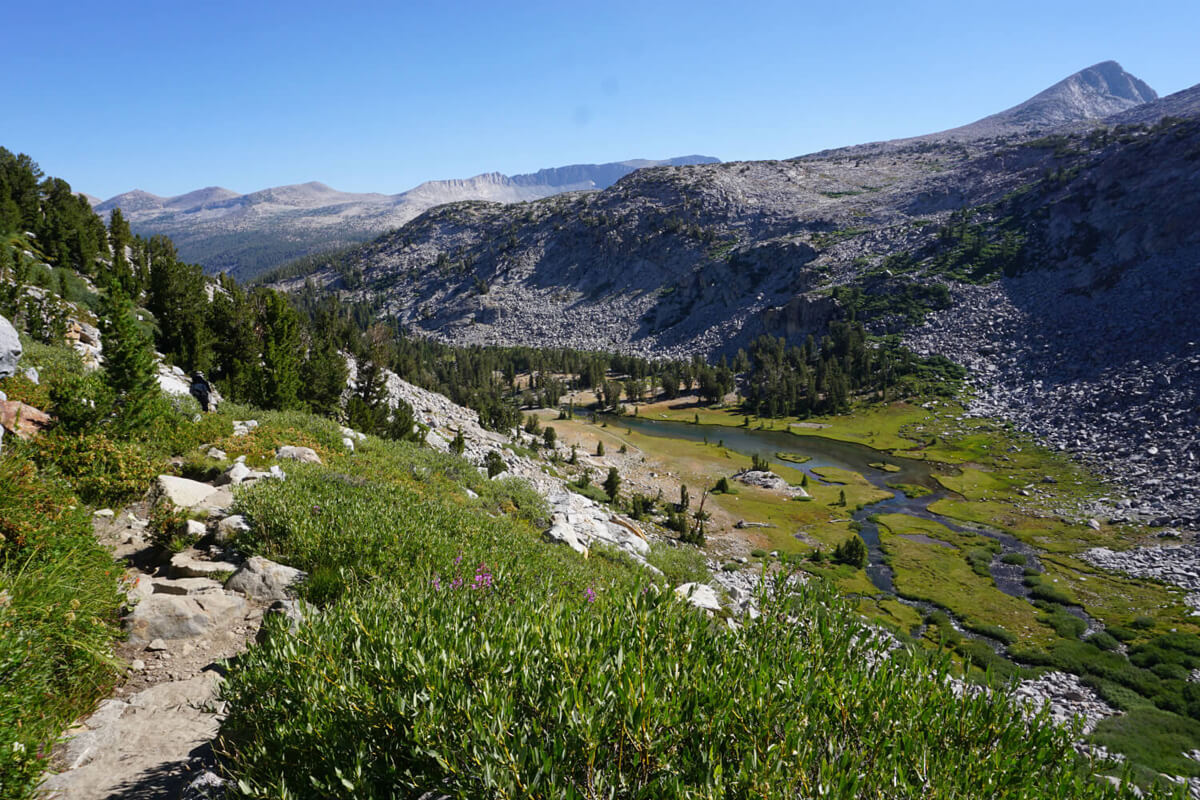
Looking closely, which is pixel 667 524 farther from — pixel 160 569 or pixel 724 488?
pixel 160 569

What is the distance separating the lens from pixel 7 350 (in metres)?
12.5

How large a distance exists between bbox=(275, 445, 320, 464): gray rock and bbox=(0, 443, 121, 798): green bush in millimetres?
7306

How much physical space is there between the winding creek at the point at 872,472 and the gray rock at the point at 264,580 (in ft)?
138

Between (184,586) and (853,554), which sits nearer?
(184,586)

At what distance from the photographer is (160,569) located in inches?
378

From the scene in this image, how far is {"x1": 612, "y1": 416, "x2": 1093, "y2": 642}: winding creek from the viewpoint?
43.5 metres

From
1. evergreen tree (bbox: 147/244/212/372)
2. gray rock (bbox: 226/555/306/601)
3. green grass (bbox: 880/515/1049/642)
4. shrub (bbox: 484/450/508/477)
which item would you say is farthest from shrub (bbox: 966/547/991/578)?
evergreen tree (bbox: 147/244/212/372)

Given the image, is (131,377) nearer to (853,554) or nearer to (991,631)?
(991,631)

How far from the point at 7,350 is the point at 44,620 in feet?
35.1

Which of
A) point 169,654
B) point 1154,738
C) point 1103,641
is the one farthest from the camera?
point 1103,641

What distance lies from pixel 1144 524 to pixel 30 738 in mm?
73921

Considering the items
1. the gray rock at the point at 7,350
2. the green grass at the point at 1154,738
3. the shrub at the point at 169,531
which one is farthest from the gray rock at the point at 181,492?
the green grass at the point at 1154,738

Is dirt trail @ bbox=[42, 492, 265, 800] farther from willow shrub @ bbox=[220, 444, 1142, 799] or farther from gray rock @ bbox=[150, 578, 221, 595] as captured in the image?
willow shrub @ bbox=[220, 444, 1142, 799]

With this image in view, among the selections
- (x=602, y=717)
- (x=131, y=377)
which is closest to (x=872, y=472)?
(x=131, y=377)
